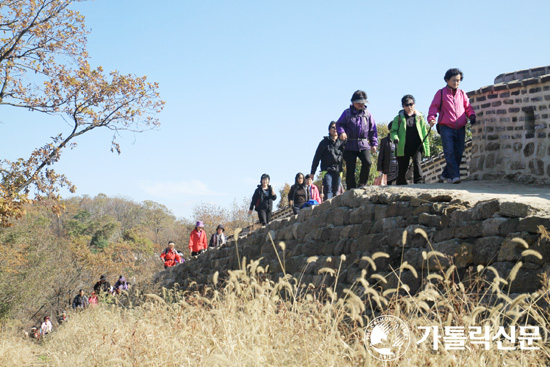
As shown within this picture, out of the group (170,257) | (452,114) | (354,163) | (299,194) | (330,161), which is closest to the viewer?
(452,114)

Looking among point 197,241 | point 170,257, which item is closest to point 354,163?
point 197,241

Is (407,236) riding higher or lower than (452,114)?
lower

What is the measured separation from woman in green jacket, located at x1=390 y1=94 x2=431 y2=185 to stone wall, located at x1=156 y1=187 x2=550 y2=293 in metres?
1.92

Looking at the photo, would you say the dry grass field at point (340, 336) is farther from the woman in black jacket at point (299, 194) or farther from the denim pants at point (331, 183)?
the woman in black jacket at point (299, 194)

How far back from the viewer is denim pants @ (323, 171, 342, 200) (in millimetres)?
10531

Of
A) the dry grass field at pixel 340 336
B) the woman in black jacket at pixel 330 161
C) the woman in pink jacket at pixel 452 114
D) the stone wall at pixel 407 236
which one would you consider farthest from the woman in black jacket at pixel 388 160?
the dry grass field at pixel 340 336

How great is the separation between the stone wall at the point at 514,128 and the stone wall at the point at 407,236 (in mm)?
2276

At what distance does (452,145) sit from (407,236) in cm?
320

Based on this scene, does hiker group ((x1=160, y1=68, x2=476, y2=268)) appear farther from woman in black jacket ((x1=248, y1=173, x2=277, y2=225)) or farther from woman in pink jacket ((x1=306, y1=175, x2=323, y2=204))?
woman in black jacket ((x1=248, y1=173, x2=277, y2=225))

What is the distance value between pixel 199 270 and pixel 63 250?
80.4 ft

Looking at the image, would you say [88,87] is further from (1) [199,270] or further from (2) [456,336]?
(2) [456,336]

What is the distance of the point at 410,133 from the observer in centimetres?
939

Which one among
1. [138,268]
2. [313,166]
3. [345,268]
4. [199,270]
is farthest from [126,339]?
[138,268]

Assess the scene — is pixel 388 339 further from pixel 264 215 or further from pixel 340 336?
pixel 264 215
